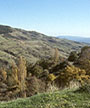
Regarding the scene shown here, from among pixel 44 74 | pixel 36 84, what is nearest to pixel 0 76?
pixel 44 74

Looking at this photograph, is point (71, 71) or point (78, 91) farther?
point (71, 71)

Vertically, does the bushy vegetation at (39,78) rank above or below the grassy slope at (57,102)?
below

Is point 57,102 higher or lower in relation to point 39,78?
higher

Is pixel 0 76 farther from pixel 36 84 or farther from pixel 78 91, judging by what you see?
pixel 78 91

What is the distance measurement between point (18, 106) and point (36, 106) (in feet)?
2.62

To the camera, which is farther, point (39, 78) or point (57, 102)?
point (39, 78)

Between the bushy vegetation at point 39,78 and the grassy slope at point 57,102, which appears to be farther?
the bushy vegetation at point 39,78

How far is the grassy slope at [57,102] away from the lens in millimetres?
6502

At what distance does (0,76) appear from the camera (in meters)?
70.9

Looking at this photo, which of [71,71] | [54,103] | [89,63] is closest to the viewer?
[54,103]

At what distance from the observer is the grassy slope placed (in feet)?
21.3

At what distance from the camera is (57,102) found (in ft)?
22.7

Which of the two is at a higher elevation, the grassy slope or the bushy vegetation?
the grassy slope

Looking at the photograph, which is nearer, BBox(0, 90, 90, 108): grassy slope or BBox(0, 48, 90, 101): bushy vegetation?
BBox(0, 90, 90, 108): grassy slope
